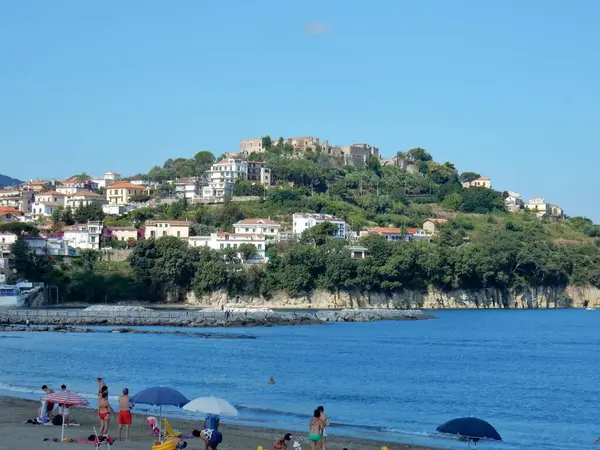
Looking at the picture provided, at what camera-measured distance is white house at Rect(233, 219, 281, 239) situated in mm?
116938

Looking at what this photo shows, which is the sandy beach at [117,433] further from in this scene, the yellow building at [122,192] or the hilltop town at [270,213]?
the yellow building at [122,192]

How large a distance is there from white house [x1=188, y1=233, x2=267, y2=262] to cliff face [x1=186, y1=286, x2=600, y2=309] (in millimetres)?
7520

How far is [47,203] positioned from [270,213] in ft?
108

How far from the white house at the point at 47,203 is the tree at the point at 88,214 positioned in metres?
10.5

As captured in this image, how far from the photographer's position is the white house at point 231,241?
110938 millimetres

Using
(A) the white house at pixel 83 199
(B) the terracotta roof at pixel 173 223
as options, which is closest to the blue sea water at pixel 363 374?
(B) the terracotta roof at pixel 173 223

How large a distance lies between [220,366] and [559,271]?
2932 inches

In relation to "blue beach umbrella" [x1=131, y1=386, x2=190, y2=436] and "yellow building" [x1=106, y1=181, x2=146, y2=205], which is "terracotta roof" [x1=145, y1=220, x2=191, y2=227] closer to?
"yellow building" [x1=106, y1=181, x2=146, y2=205]

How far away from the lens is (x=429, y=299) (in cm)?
11175

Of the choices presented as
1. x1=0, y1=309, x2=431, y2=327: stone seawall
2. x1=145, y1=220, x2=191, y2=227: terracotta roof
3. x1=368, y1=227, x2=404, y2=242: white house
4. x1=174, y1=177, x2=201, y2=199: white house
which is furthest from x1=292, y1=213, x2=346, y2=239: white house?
x1=0, y1=309, x2=431, y2=327: stone seawall

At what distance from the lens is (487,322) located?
93.1 metres

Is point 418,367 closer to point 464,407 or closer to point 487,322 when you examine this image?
point 464,407

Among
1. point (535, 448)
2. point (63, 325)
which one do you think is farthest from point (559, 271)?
point (535, 448)

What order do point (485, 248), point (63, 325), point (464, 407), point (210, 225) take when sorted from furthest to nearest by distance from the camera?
point (210, 225) → point (485, 248) → point (63, 325) → point (464, 407)
